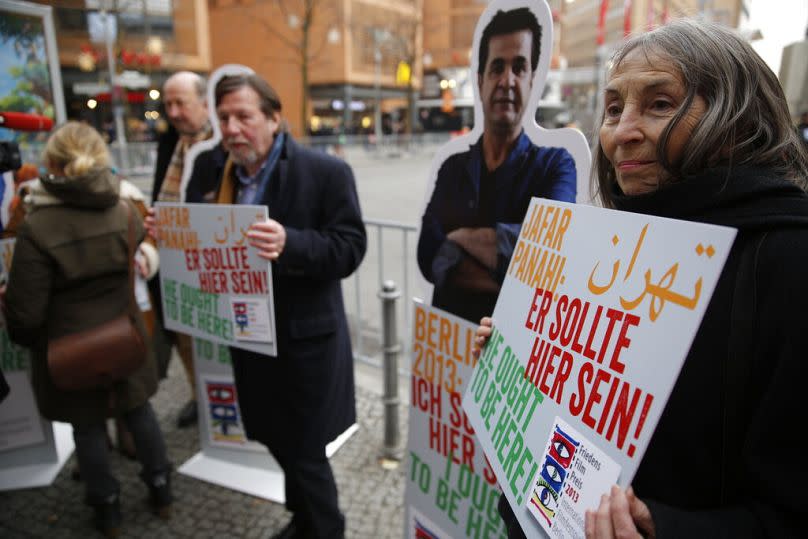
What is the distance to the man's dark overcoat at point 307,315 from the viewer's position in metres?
2.36

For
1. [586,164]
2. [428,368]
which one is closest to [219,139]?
[428,368]

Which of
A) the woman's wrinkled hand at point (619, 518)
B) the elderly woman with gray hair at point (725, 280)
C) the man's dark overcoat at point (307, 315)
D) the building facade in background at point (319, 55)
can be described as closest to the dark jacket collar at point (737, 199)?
the elderly woman with gray hair at point (725, 280)

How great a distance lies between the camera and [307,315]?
7.79 ft

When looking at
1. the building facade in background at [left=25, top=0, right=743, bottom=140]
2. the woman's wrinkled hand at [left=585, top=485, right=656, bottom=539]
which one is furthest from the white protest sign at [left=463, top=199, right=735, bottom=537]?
the building facade in background at [left=25, top=0, right=743, bottom=140]

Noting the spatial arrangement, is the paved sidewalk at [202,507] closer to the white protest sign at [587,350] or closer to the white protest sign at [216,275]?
the white protest sign at [216,275]

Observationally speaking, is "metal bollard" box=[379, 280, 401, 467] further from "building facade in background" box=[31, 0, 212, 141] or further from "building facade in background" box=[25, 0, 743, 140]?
"building facade in background" box=[31, 0, 212, 141]

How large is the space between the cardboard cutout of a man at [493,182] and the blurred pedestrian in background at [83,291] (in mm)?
1587

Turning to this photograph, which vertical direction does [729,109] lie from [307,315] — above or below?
above

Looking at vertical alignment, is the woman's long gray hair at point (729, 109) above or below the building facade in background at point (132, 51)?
below

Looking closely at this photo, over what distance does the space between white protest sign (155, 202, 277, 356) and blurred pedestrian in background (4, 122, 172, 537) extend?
0.25 metres

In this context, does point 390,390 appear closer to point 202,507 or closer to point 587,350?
point 202,507

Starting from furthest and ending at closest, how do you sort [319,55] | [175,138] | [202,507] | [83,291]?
1. [319,55]
2. [175,138]
3. [202,507]
4. [83,291]

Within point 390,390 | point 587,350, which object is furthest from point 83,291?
point 587,350

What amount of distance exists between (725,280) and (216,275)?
2.08 m
